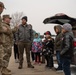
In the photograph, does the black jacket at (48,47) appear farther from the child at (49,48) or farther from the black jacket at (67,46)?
the black jacket at (67,46)

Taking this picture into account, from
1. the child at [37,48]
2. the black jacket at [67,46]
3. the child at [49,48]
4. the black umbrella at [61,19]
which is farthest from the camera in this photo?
the child at [37,48]

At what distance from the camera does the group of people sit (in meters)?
7.90

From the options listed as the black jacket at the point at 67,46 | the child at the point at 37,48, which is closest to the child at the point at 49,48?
the child at the point at 37,48

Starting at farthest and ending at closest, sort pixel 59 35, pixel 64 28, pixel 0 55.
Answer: pixel 59 35
pixel 64 28
pixel 0 55

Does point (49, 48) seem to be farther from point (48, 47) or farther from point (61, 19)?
point (61, 19)

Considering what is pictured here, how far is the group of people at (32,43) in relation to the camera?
7898mm

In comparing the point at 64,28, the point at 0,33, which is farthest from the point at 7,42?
the point at 64,28

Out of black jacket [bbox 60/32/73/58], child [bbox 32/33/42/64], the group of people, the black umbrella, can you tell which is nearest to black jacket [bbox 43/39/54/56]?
the group of people

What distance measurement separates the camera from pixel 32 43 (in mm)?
12719

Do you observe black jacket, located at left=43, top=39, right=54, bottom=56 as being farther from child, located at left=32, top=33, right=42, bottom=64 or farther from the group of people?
child, located at left=32, top=33, right=42, bottom=64

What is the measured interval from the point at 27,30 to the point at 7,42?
2754 mm

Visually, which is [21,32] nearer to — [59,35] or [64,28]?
[59,35]

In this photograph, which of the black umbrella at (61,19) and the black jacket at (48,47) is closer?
the black umbrella at (61,19)

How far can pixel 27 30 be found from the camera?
11312 millimetres
